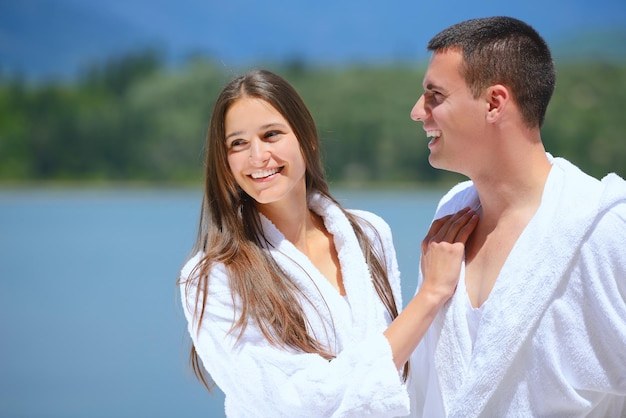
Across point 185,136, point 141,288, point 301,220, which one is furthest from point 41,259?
point 301,220

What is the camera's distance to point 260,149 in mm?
1841

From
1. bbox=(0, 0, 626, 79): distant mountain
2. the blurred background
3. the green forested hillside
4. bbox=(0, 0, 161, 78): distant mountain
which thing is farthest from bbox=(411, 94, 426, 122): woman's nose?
bbox=(0, 0, 161, 78): distant mountain

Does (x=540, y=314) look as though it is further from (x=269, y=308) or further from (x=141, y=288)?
(x=141, y=288)

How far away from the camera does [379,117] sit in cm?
2192

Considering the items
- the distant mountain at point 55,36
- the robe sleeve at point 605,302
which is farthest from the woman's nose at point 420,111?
Answer: the distant mountain at point 55,36

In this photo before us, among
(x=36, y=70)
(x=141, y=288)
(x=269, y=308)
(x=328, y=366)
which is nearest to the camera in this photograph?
(x=328, y=366)

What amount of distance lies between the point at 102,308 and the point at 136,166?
1382 cm

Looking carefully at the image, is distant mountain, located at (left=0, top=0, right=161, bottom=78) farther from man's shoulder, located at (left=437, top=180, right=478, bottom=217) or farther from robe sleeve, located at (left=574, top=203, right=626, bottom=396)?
robe sleeve, located at (left=574, top=203, right=626, bottom=396)

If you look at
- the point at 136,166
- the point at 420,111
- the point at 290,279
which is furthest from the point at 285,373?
the point at 136,166

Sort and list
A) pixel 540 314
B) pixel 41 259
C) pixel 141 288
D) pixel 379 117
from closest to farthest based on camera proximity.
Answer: pixel 540 314
pixel 141 288
pixel 41 259
pixel 379 117

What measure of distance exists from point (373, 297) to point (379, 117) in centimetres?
2023

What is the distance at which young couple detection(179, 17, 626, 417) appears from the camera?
150 centimetres

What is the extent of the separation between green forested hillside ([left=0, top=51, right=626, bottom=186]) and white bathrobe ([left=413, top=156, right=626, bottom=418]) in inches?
716

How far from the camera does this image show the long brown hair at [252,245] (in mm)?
1768
